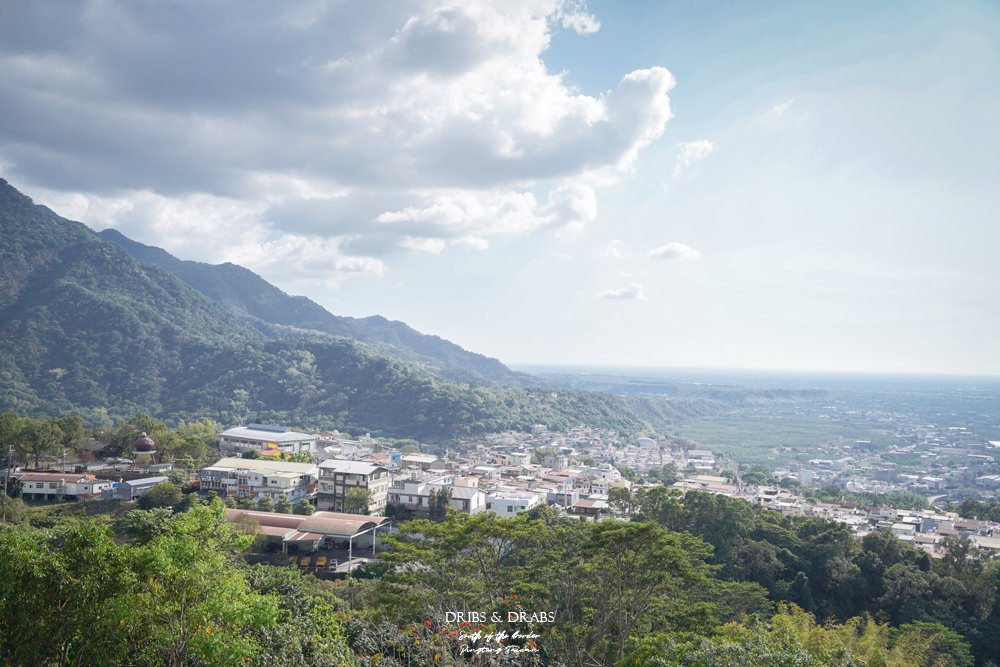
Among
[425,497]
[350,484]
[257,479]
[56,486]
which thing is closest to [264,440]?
[257,479]

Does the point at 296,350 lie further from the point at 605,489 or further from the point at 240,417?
the point at 605,489

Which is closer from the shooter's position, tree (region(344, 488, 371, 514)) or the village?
the village

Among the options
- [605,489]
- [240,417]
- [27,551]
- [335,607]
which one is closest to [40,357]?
[240,417]

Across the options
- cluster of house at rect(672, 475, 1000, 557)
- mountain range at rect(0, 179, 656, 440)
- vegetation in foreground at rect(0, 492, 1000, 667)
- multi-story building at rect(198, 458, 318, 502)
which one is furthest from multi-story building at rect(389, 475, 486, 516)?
mountain range at rect(0, 179, 656, 440)

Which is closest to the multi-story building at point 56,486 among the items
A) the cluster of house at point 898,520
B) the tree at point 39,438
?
the tree at point 39,438

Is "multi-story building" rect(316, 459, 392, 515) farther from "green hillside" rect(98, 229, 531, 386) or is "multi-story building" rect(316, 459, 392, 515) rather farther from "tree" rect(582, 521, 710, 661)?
"green hillside" rect(98, 229, 531, 386)

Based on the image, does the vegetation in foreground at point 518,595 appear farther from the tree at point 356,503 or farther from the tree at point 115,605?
the tree at point 356,503
